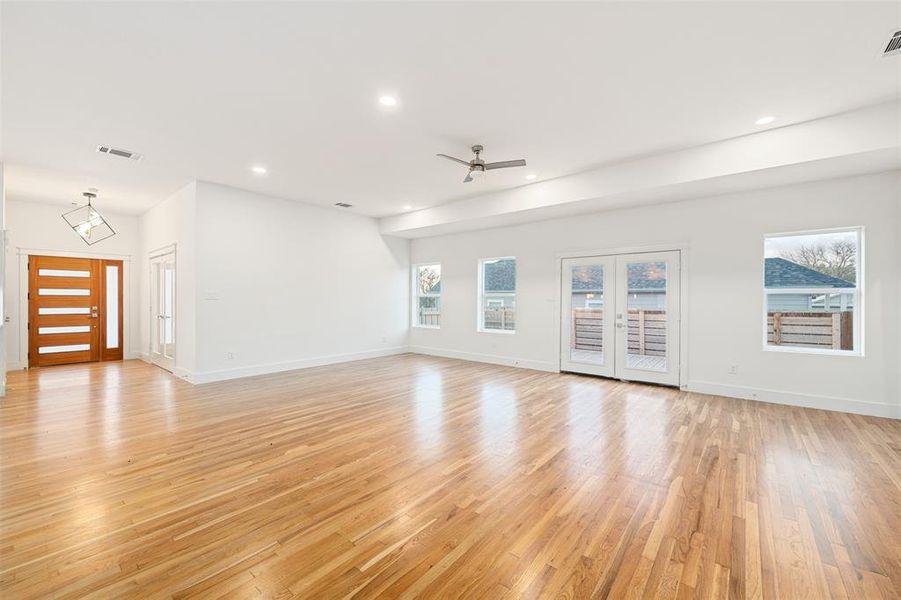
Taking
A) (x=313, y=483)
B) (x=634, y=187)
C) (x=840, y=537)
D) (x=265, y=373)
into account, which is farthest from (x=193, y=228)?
(x=840, y=537)

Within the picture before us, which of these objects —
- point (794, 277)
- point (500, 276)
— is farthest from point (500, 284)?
point (794, 277)

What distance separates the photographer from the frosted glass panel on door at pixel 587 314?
6320 mm

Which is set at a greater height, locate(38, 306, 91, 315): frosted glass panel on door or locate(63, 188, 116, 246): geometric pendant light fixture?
locate(63, 188, 116, 246): geometric pendant light fixture

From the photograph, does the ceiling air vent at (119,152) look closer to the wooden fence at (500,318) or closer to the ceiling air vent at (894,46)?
the wooden fence at (500,318)

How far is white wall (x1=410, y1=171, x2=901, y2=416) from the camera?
14.0 ft

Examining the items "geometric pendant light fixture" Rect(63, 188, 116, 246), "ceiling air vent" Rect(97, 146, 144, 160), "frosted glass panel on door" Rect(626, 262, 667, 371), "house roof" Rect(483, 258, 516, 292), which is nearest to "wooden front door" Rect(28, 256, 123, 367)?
"geometric pendant light fixture" Rect(63, 188, 116, 246)

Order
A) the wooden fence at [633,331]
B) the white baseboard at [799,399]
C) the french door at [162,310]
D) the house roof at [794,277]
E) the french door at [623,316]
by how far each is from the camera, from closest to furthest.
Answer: the white baseboard at [799,399] < the house roof at [794,277] < the french door at [623,316] < the wooden fence at [633,331] < the french door at [162,310]

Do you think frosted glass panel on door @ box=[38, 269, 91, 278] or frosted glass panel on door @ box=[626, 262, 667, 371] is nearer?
frosted glass panel on door @ box=[626, 262, 667, 371]

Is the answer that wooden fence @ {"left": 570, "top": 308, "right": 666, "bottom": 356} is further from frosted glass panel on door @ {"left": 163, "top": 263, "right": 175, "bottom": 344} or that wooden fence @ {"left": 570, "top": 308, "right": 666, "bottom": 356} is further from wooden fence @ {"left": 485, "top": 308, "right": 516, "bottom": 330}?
frosted glass panel on door @ {"left": 163, "top": 263, "right": 175, "bottom": 344}

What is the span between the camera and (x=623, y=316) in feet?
19.8

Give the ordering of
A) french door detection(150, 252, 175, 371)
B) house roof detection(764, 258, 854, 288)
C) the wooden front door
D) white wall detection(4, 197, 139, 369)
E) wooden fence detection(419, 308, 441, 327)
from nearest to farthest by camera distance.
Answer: house roof detection(764, 258, 854, 288) → french door detection(150, 252, 175, 371) → white wall detection(4, 197, 139, 369) → the wooden front door → wooden fence detection(419, 308, 441, 327)

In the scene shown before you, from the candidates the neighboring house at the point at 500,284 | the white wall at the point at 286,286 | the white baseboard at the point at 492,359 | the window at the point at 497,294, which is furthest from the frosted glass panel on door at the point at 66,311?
the neighboring house at the point at 500,284

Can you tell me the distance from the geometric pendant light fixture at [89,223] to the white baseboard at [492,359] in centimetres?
645

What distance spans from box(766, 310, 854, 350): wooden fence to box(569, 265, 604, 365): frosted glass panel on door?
219cm
